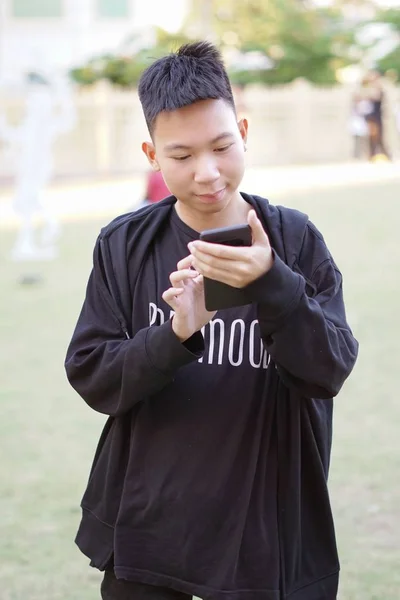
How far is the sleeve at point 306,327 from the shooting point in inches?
73.6

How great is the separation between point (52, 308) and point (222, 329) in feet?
21.4

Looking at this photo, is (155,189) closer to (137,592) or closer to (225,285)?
(137,592)

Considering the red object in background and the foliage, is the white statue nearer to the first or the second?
the red object in background

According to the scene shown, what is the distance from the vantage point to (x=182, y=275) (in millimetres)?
1926

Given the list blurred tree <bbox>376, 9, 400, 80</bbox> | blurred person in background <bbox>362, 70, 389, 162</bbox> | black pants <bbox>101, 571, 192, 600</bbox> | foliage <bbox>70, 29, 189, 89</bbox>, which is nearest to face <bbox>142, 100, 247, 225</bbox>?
black pants <bbox>101, 571, 192, 600</bbox>

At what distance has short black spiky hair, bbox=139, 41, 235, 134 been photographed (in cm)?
204

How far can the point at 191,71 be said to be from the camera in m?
2.08

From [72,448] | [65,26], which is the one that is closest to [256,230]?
[72,448]

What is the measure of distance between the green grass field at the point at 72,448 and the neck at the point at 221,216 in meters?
1.84

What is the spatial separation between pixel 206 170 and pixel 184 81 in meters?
0.20

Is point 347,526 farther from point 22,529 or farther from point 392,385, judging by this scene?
point 392,385

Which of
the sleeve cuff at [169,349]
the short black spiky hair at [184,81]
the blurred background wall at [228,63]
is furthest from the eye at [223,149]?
the blurred background wall at [228,63]

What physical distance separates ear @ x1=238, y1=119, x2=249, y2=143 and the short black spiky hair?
0.20 ft

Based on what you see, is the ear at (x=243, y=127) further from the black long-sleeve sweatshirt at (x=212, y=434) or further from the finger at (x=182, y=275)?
the finger at (x=182, y=275)
